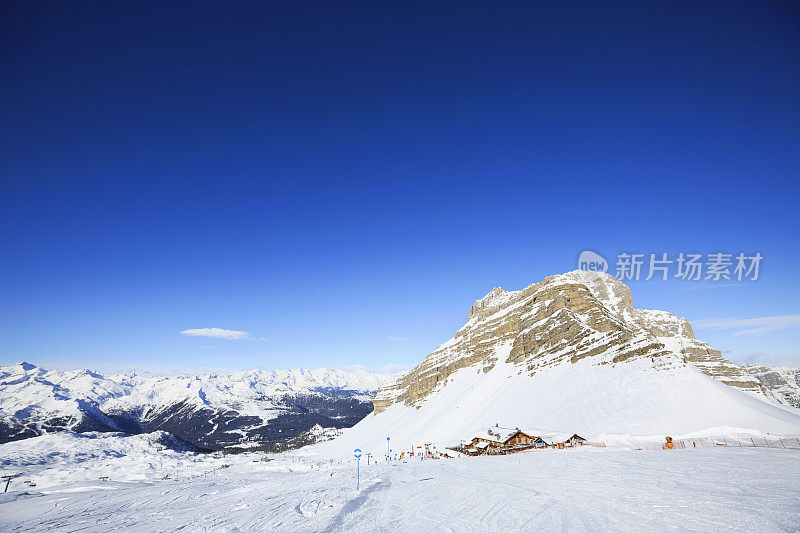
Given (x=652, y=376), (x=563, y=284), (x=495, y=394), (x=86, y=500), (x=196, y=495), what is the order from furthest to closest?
(x=563, y=284) → (x=495, y=394) → (x=652, y=376) → (x=86, y=500) → (x=196, y=495)

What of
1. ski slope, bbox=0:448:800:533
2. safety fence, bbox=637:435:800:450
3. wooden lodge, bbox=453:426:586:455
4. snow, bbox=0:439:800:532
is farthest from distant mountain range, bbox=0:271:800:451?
snow, bbox=0:439:800:532

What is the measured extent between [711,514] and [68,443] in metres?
181

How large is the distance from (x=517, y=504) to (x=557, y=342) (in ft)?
402

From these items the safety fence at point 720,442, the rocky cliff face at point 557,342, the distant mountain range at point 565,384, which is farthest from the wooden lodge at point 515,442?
the rocky cliff face at point 557,342

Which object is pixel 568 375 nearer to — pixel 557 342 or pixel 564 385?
pixel 564 385

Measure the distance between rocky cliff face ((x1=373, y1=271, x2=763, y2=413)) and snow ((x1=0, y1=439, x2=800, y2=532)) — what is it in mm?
81333

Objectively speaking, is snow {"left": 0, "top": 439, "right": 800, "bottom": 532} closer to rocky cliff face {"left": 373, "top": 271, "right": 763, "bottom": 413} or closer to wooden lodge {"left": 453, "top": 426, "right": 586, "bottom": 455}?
wooden lodge {"left": 453, "top": 426, "right": 586, "bottom": 455}

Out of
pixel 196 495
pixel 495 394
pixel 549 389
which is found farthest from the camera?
pixel 495 394

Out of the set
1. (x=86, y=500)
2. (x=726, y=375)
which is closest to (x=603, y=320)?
(x=726, y=375)

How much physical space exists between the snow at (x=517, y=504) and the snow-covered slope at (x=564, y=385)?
46.1m

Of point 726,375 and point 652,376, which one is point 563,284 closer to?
point 652,376

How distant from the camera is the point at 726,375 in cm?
16738

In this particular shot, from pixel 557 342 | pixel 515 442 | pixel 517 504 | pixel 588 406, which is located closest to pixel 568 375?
pixel 557 342

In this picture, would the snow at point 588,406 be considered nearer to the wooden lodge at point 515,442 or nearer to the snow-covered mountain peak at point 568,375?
the snow-covered mountain peak at point 568,375
